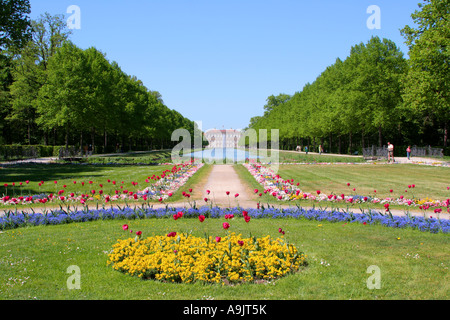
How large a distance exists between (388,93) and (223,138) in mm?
141674

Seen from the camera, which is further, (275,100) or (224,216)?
(275,100)

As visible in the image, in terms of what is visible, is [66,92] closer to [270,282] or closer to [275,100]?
[270,282]

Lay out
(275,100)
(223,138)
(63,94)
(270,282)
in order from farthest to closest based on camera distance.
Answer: (223,138)
(275,100)
(63,94)
(270,282)

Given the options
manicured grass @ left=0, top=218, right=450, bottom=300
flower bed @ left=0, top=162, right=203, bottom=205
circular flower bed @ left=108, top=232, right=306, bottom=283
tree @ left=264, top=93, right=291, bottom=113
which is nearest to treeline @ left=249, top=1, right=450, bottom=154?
flower bed @ left=0, top=162, right=203, bottom=205

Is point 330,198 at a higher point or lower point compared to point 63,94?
lower

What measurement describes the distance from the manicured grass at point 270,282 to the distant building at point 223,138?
15758 centimetres

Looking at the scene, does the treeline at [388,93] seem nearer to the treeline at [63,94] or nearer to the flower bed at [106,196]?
the flower bed at [106,196]

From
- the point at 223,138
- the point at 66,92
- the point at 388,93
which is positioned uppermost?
the point at 388,93

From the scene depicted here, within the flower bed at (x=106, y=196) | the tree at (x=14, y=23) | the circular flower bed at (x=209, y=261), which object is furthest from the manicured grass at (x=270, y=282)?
the tree at (x=14, y=23)

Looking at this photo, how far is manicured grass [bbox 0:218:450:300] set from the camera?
5.36m

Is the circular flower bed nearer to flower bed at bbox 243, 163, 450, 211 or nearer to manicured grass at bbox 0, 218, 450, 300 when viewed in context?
manicured grass at bbox 0, 218, 450, 300

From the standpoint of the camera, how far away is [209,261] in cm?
602

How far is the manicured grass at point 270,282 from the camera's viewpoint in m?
5.36

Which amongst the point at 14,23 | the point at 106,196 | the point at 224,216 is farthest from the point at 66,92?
the point at 224,216
